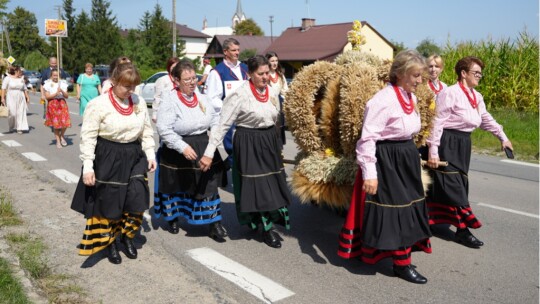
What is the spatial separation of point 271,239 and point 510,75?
14.1m

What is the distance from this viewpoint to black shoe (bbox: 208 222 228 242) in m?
5.59

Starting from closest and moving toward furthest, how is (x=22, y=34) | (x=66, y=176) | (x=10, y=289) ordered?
(x=10, y=289), (x=66, y=176), (x=22, y=34)

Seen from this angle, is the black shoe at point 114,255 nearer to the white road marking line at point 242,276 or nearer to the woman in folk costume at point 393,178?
the white road marking line at point 242,276

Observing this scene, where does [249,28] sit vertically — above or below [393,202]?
above

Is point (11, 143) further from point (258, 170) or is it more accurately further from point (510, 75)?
point (510, 75)

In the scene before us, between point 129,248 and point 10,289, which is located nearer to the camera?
point 10,289

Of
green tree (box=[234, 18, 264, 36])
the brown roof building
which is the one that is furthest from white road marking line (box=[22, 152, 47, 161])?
green tree (box=[234, 18, 264, 36])

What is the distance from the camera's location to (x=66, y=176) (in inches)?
337

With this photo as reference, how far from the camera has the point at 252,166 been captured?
17.2 feet

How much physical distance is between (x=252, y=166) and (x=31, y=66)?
65.6 m

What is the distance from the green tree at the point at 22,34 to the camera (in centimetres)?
7838

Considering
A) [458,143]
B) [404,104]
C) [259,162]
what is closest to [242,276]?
[259,162]

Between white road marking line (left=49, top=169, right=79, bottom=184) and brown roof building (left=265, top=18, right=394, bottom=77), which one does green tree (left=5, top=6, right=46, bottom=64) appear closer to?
brown roof building (left=265, top=18, right=394, bottom=77)

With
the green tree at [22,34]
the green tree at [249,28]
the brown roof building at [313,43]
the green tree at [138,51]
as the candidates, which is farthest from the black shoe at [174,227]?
the green tree at [249,28]
